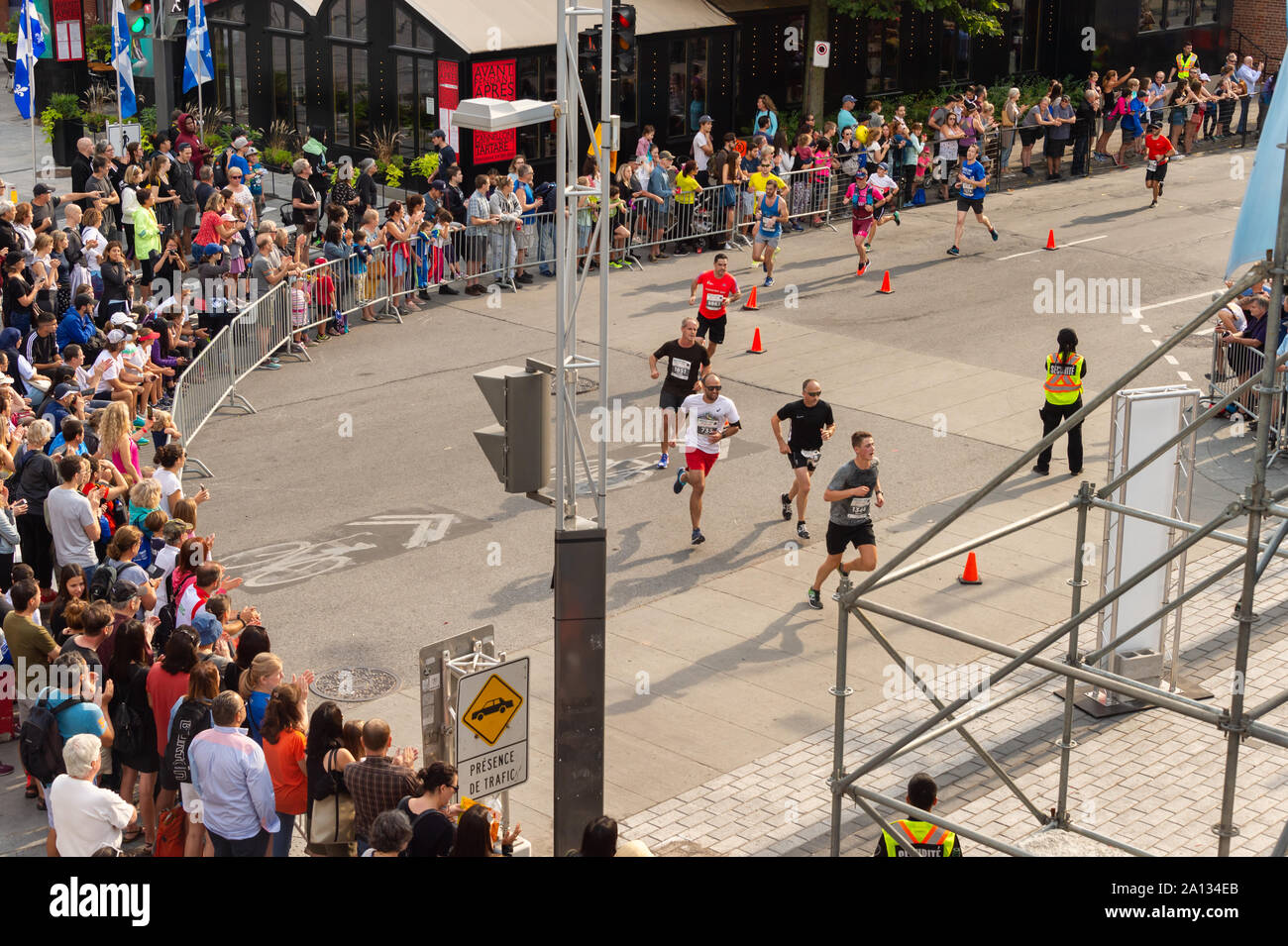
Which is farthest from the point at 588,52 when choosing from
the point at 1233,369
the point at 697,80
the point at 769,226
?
the point at 697,80

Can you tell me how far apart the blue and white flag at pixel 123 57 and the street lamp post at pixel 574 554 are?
64.8 ft

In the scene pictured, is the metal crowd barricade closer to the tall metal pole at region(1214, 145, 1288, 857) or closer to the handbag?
the tall metal pole at region(1214, 145, 1288, 857)

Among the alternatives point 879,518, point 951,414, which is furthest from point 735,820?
point 951,414

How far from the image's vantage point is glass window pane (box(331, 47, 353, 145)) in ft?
101

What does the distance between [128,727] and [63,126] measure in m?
24.5

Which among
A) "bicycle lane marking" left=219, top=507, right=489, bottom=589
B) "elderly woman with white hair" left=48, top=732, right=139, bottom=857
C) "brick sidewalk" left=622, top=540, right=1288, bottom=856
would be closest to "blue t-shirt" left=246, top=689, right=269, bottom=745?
"elderly woman with white hair" left=48, top=732, right=139, bottom=857

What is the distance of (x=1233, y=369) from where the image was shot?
20469 millimetres

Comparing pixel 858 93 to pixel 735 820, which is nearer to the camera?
pixel 735 820

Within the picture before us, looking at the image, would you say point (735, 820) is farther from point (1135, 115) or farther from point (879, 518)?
point (1135, 115)

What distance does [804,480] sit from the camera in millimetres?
16297

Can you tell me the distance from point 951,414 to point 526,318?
666cm

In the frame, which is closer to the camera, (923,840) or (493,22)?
(923,840)

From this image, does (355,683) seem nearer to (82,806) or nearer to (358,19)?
(82,806)

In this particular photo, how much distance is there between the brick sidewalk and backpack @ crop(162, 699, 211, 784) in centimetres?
306
